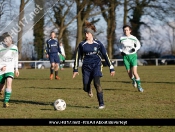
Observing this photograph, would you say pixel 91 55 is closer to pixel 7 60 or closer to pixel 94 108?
pixel 94 108

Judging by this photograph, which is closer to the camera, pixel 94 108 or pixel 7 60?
pixel 94 108

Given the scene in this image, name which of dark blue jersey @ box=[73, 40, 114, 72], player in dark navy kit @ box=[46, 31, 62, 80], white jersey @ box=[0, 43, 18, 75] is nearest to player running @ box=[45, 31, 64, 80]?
player in dark navy kit @ box=[46, 31, 62, 80]

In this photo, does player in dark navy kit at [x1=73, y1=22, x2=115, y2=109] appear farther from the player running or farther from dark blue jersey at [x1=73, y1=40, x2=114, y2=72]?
the player running

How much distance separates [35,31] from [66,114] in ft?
136

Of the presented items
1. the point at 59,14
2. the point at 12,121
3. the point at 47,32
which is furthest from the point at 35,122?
the point at 47,32

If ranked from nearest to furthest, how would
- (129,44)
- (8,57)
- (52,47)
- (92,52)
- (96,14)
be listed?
(92,52)
(8,57)
(129,44)
(52,47)
(96,14)

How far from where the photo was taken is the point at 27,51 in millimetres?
52219

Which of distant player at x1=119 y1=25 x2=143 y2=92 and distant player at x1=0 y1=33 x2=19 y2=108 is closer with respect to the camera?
distant player at x1=0 y1=33 x2=19 y2=108

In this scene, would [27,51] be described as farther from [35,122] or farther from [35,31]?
[35,122]

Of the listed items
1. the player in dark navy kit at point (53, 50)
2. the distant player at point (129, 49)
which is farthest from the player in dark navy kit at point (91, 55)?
the player in dark navy kit at point (53, 50)

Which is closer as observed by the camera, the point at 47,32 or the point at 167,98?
the point at 167,98

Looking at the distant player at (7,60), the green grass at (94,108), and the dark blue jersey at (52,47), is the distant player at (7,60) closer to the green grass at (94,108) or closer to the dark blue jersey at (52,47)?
the green grass at (94,108)

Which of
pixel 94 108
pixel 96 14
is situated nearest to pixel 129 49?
pixel 94 108

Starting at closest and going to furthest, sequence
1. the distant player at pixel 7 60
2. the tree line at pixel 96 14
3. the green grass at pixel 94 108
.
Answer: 1. the green grass at pixel 94 108
2. the distant player at pixel 7 60
3. the tree line at pixel 96 14
